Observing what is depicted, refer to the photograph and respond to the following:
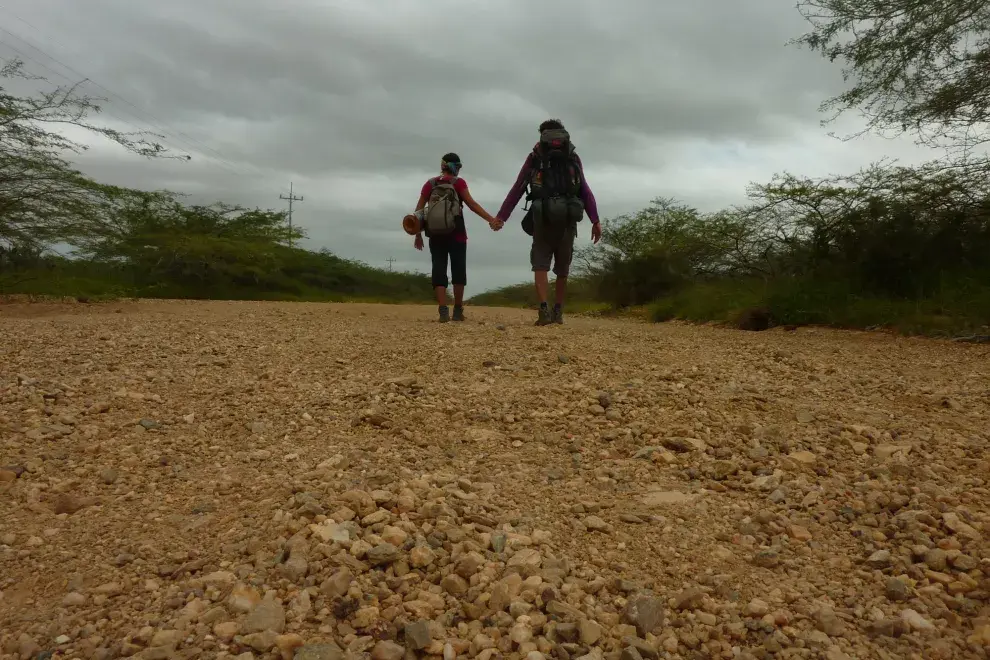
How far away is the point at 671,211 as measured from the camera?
16.1m

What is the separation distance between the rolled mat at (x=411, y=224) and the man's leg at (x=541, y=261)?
3.71ft

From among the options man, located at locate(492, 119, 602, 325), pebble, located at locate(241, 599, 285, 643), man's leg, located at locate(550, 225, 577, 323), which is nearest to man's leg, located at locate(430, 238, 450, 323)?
man, located at locate(492, 119, 602, 325)

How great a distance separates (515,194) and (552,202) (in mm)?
478

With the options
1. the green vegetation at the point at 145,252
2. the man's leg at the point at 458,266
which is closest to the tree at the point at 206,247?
the green vegetation at the point at 145,252

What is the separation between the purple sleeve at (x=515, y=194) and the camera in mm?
Answer: 6328

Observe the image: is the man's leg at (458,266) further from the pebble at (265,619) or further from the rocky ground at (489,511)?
the pebble at (265,619)

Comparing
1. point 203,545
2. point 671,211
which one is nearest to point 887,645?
point 203,545

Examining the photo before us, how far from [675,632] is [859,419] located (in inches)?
71.4

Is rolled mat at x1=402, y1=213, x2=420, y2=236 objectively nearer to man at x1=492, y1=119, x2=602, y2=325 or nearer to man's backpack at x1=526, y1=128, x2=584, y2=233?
man at x1=492, y1=119, x2=602, y2=325

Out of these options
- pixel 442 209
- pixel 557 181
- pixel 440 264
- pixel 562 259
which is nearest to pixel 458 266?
pixel 440 264

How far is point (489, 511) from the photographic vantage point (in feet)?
6.75

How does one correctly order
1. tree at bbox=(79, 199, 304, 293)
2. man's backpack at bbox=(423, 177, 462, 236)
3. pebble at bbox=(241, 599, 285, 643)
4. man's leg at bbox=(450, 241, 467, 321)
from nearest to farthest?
1. pebble at bbox=(241, 599, 285, 643)
2. man's backpack at bbox=(423, 177, 462, 236)
3. man's leg at bbox=(450, 241, 467, 321)
4. tree at bbox=(79, 199, 304, 293)

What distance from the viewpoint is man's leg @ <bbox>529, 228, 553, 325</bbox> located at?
632 centimetres

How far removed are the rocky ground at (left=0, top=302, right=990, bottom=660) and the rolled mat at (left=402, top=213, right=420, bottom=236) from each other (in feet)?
9.18
